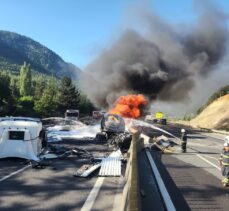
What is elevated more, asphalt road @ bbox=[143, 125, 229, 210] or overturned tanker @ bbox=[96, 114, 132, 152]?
overturned tanker @ bbox=[96, 114, 132, 152]

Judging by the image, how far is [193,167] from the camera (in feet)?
51.4

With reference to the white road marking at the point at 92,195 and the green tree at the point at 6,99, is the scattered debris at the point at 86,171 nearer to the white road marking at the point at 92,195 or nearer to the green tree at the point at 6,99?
the white road marking at the point at 92,195

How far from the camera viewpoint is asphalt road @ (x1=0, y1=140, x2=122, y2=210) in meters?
8.10

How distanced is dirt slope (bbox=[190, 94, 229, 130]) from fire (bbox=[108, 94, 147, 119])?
36.2m

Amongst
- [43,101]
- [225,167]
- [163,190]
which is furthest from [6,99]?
[163,190]

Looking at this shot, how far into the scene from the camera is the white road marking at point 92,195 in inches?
313

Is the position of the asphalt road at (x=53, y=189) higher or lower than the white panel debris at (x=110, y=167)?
lower

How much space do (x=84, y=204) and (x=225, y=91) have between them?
92.4 metres

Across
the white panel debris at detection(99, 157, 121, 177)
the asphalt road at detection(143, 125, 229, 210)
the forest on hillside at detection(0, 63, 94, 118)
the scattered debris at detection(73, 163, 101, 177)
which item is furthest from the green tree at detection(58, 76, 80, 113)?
the scattered debris at detection(73, 163, 101, 177)

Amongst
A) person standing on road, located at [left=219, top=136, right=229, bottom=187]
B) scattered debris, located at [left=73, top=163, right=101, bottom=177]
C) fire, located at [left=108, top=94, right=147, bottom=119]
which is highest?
fire, located at [left=108, top=94, right=147, bottom=119]

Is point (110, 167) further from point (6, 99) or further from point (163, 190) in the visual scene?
point (6, 99)

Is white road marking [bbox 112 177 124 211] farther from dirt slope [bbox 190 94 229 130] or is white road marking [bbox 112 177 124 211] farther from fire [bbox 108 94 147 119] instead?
dirt slope [bbox 190 94 229 130]

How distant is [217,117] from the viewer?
76.8 metres

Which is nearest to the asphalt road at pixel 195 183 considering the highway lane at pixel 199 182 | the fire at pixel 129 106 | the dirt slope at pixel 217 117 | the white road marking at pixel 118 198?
the highway lane at pixel 199 182
